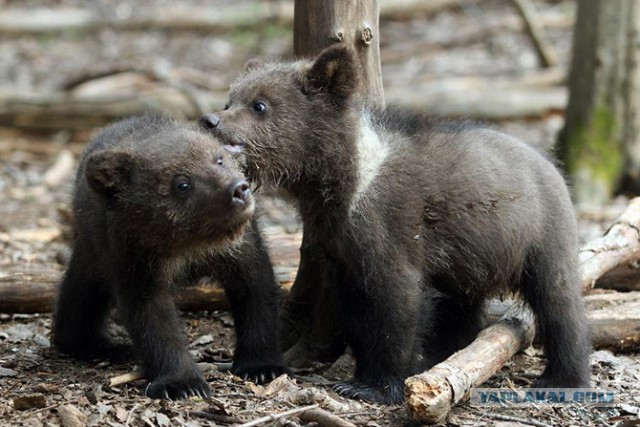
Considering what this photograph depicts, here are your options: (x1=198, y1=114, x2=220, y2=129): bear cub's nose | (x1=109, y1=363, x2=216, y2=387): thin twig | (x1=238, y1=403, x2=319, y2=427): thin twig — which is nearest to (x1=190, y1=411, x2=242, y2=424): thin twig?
(x1=238, y1=403, x2=319, y2=427): thin twig

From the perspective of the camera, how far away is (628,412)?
247 inches

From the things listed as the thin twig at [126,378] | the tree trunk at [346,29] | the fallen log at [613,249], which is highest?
the tree trunk at [346,29]

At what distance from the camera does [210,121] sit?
261 inches

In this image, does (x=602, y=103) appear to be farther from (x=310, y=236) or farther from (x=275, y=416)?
(x=275, y=416)

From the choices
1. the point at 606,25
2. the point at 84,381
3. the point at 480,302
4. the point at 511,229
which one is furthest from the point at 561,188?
the point at 606,25

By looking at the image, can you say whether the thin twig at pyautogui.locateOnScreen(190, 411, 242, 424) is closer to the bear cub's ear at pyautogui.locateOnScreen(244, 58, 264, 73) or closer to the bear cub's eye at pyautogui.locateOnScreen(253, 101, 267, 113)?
the bear cub's eye at pyautogui.locateOnScreen(253, 101, 267, 113)

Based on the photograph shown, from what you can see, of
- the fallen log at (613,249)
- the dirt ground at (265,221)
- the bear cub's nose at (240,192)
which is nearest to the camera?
the dirt ground at (265,221)

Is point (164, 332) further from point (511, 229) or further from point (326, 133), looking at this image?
point (511, 229)

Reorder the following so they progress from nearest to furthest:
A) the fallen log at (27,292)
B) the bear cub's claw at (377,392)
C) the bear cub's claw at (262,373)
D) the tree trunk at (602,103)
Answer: the bear cub's claw at (377,392) < the bear cub's claw at (262,373) < the fallen log at (27,292) < the tree trunk at (602,103)

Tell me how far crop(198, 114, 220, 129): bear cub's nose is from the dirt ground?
1764 millimetres

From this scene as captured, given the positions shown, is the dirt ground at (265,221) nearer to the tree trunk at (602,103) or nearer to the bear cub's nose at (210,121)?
the tree trunk at (602,103)

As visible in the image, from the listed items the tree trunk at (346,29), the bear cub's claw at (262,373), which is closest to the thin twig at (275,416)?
the bear cub's claw at (262,373)

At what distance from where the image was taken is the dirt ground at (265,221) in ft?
19.8

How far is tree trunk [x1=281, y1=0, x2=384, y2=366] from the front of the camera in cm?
725
